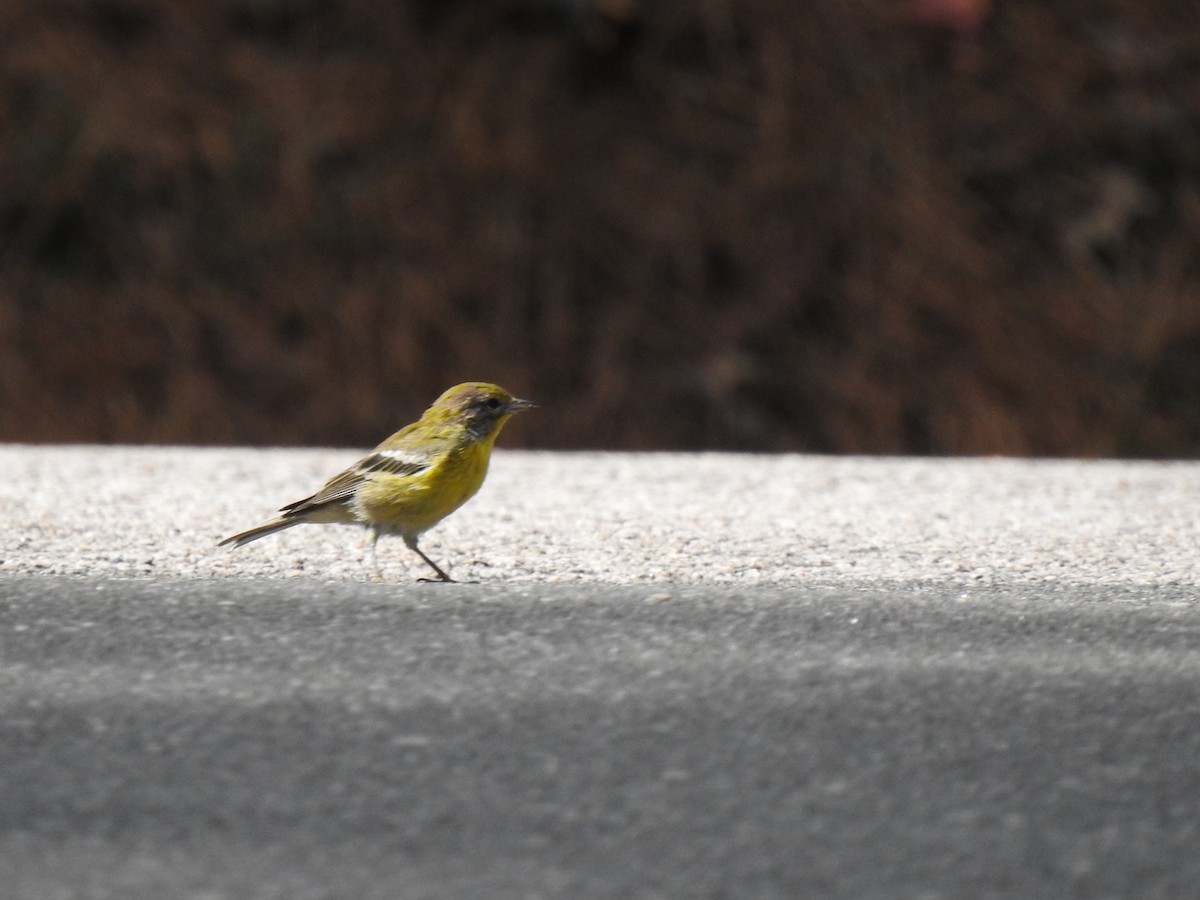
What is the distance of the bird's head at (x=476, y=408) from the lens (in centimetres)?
516

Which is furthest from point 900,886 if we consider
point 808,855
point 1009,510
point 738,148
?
point 738,148

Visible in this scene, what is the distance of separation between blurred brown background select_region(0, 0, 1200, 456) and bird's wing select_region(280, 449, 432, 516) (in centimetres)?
704

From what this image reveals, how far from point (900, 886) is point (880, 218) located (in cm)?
1070

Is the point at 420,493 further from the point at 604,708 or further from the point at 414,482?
the point at 604,708

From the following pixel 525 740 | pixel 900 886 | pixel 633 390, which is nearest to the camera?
pixel 900 886

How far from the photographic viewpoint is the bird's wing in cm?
504

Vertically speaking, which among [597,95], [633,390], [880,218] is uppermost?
[597,95]

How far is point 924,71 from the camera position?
14.4 meters

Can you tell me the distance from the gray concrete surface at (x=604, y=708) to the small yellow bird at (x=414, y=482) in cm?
19

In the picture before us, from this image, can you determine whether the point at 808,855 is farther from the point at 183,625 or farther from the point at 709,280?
the point at 709,280

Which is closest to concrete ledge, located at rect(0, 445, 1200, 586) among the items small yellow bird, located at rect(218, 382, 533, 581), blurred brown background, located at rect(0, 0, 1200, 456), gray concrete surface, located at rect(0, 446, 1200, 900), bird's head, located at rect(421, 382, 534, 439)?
gray concrete surface, located at rect(0, 446, 1200, 900)

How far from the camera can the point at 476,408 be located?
205 inches

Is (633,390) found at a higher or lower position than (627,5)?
lower

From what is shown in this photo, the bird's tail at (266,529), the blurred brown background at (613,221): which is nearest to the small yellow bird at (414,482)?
the bird's tail at (266,529)
